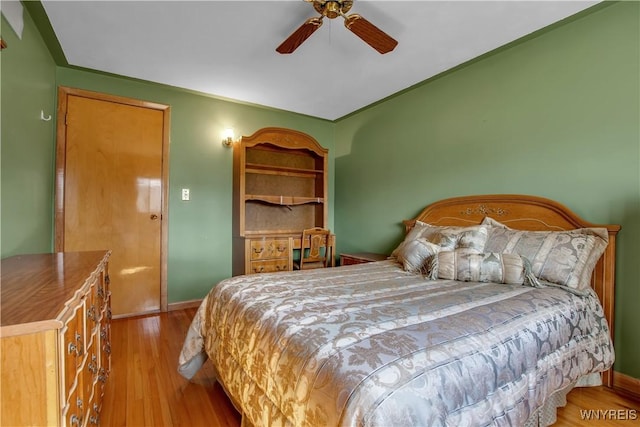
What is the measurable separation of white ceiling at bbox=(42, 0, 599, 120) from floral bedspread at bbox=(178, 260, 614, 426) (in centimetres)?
177

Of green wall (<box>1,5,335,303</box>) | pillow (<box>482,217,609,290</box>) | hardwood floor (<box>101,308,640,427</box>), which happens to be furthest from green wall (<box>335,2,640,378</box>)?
green wall (<box>1,5,335,303</box>)

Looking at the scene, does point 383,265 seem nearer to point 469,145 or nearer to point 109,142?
point 469,145

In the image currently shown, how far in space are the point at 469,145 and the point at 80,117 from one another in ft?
11.9

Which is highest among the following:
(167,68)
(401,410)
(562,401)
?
(167,68)

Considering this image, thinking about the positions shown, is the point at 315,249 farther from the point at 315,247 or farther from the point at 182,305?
the point at 182,305

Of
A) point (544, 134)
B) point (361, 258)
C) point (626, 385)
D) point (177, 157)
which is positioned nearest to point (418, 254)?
point (361, 258)

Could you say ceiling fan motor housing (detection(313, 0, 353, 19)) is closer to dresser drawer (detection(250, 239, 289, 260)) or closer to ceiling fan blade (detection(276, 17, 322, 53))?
ceiling fan blade (detection(276, 17, 322, 53))

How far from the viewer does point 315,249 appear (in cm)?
363

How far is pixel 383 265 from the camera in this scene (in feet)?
7.73

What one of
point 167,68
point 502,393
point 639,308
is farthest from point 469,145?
point 167,68

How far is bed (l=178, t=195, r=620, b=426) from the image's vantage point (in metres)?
0.83

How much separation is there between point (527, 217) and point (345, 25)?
1.85 meters

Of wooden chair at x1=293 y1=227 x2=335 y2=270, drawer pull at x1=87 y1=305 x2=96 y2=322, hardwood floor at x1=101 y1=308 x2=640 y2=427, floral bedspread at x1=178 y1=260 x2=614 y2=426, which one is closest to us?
floral bedspread at x1=178 y1=260 x2=614 y2=426

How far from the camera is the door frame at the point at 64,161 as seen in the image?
266 centimetres
